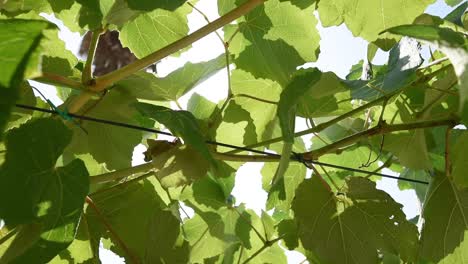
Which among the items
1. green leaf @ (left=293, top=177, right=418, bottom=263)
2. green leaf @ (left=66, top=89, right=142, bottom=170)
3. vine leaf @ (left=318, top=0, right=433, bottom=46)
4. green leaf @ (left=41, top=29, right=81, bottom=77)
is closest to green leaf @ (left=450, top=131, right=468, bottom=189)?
green leaf @ (left=293, top=177, right=418, bottom=263)

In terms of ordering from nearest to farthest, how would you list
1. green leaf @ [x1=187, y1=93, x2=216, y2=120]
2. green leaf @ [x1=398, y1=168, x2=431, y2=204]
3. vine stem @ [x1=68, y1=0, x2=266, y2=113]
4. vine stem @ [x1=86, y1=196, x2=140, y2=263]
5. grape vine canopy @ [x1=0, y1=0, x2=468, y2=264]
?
vine stem @ [x1=68, y1=0, x2=266, y2=113] → grape vine canopy @ [x1=0, y1=0, x2=468, y2=264] → vine stem @ [x1=86, y1=196, x2=140, y2=263] → green leaf @ [x1=187, y1=93, x2=216, y2=120] → green leaf @ [x1=398, y1=168, x2=431, y2=204]

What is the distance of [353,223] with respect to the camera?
116 cm

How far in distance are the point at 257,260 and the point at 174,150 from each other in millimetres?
554

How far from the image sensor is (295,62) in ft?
3.68

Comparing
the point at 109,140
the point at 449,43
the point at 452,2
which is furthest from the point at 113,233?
the point at 452,2

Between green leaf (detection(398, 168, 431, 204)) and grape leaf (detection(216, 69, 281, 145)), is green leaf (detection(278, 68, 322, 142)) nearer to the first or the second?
grape leaf (detection(216, 69, 281, 145))

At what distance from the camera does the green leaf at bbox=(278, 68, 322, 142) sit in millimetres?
867

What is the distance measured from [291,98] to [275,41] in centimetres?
26

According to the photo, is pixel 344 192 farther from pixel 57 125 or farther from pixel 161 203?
pixel 57 125

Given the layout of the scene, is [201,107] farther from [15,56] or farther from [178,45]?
[15,56]

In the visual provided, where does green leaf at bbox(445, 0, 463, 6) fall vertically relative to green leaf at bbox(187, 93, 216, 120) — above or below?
below

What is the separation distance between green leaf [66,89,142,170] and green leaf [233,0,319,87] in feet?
0.75

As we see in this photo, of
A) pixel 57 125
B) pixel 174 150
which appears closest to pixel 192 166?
pixel 174 150

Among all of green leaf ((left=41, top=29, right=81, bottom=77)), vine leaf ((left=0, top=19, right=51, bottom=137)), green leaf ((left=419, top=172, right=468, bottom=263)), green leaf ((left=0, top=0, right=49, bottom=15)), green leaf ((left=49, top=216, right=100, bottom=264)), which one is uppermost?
green leaf ((left=0, top=0, right=49, bottom=15))
